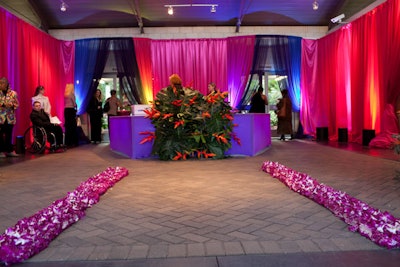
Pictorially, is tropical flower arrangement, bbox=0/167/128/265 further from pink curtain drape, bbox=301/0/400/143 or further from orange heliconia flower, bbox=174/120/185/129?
pink curtain drape, bbox=301/0/400/143

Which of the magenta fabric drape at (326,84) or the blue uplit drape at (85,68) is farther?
the blue uplit drape at (85,68)

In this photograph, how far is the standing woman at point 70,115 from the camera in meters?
10.8

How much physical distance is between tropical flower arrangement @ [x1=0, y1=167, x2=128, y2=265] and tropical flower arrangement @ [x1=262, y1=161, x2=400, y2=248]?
2.03m

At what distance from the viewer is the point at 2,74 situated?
8625mm

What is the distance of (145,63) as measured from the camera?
12484 mm

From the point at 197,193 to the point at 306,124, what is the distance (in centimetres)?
950

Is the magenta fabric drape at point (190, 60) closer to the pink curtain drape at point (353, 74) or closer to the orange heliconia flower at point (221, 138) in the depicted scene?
the pink curtain drape at point (353, 74)

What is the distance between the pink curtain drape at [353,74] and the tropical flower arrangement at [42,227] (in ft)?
24.2

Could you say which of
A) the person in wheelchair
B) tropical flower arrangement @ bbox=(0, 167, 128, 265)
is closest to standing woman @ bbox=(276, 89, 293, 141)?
the person in wheelchair

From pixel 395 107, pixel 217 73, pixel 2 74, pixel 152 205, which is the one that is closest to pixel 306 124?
pixel 217 73

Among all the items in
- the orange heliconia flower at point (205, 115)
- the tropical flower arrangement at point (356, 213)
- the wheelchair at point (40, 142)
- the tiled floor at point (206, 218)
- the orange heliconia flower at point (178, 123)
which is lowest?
the tiled floor at point (206, 218)

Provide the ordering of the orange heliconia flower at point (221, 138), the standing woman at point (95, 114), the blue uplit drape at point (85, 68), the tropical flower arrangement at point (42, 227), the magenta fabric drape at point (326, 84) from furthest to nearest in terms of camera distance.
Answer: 1. the blue uplit drape at point (85, 68)
2. the standing woman at point (95, 114)
3. the magenta fabric drape at point (326, 84)
4. the orange heliconia flower at point (221, 138)
5. the tropical flower arrangement at point (42, 227)

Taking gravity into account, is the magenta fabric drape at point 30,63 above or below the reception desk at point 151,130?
above

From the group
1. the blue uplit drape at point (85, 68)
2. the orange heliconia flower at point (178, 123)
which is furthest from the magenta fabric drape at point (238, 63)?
the orange heliconia flower at point (178, 123)
